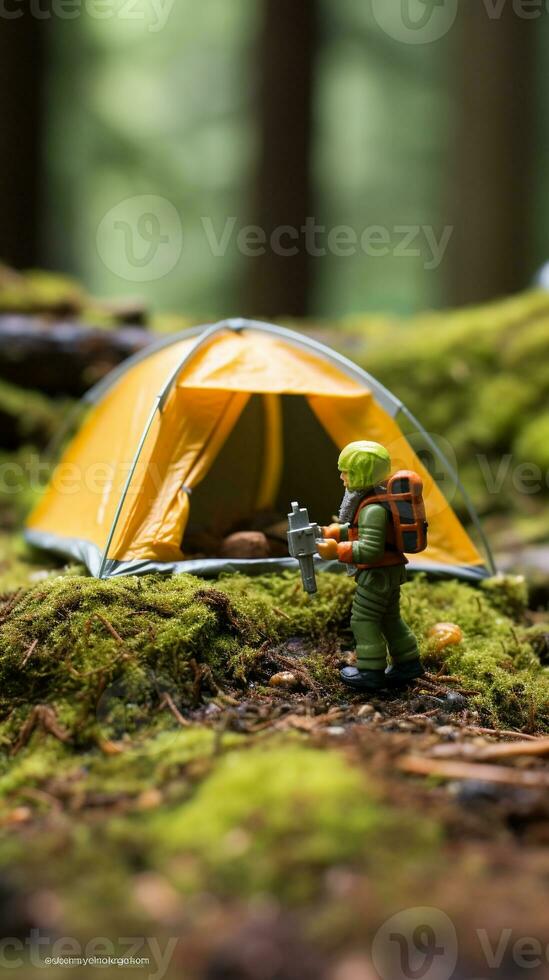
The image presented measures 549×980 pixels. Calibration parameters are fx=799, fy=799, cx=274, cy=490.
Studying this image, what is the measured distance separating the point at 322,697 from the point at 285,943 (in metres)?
1.82

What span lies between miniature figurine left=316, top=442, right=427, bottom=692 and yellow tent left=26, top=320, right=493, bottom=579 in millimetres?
1026

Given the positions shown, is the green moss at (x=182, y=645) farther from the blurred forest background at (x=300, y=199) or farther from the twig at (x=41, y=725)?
the blurred forest background at (x=300, y=199)

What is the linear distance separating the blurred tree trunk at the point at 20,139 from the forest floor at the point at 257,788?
863cm

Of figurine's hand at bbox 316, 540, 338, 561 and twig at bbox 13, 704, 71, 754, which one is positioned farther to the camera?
figurine's hand at bbox 316, 540, 338, 561

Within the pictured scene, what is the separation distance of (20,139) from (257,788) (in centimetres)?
1178

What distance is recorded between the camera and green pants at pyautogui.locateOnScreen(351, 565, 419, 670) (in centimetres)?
380

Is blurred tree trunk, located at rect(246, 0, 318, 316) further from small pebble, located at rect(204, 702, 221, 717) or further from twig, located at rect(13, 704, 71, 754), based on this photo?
twig, located at rect(13, 704, 71, 754)

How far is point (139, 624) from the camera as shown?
383 centimetres

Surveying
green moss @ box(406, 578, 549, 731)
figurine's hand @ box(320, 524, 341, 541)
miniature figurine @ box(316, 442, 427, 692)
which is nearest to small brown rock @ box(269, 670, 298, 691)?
miniature figurine @ box(316, 442, 427, 692)

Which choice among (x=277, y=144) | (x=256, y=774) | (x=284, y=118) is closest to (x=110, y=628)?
(x=256, y=774)

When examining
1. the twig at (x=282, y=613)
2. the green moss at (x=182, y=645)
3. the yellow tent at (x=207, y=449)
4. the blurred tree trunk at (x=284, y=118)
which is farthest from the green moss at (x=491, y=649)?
the blurred tree trunk at (x=284, y=118)

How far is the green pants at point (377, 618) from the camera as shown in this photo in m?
3.80

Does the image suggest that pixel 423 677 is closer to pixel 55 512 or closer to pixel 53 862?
pixel 53 862

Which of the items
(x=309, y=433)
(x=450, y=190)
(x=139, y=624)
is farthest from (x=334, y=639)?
(x=450, y=190)
